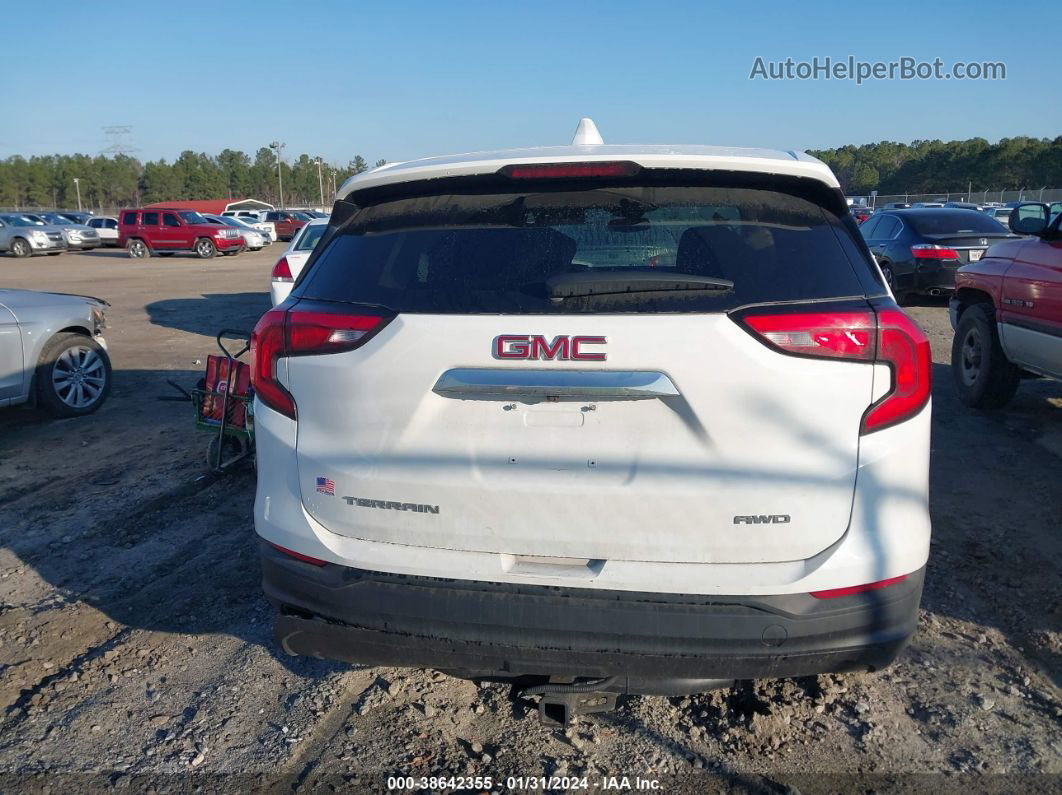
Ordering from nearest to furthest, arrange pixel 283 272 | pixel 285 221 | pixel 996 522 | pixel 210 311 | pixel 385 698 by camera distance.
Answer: pixel 385 698
pixel 996 522
pixel 283 272
pixel 210 311
pixel 285 221

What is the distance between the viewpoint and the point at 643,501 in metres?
2.29

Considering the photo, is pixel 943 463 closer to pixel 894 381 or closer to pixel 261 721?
pixel 894 381

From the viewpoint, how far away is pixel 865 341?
7.52 feet

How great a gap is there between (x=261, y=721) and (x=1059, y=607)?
3514mm

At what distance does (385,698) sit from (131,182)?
450ft

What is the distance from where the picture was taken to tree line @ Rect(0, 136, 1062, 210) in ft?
241

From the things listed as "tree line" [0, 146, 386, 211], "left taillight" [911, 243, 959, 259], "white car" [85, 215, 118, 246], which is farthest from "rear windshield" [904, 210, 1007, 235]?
"tree line" [0, 146, 386, 211]

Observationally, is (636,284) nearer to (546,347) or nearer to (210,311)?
(546,347)

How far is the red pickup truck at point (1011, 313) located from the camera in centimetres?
595

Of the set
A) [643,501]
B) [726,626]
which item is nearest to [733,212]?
[643,501]

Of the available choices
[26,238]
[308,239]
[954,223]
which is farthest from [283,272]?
[26,238]

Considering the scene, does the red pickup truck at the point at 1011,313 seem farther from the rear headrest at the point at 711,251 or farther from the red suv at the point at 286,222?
the red suv at the point at 286,222

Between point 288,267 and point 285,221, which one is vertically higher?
point 288,267

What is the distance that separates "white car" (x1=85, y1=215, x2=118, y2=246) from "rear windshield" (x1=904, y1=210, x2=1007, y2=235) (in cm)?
3750
